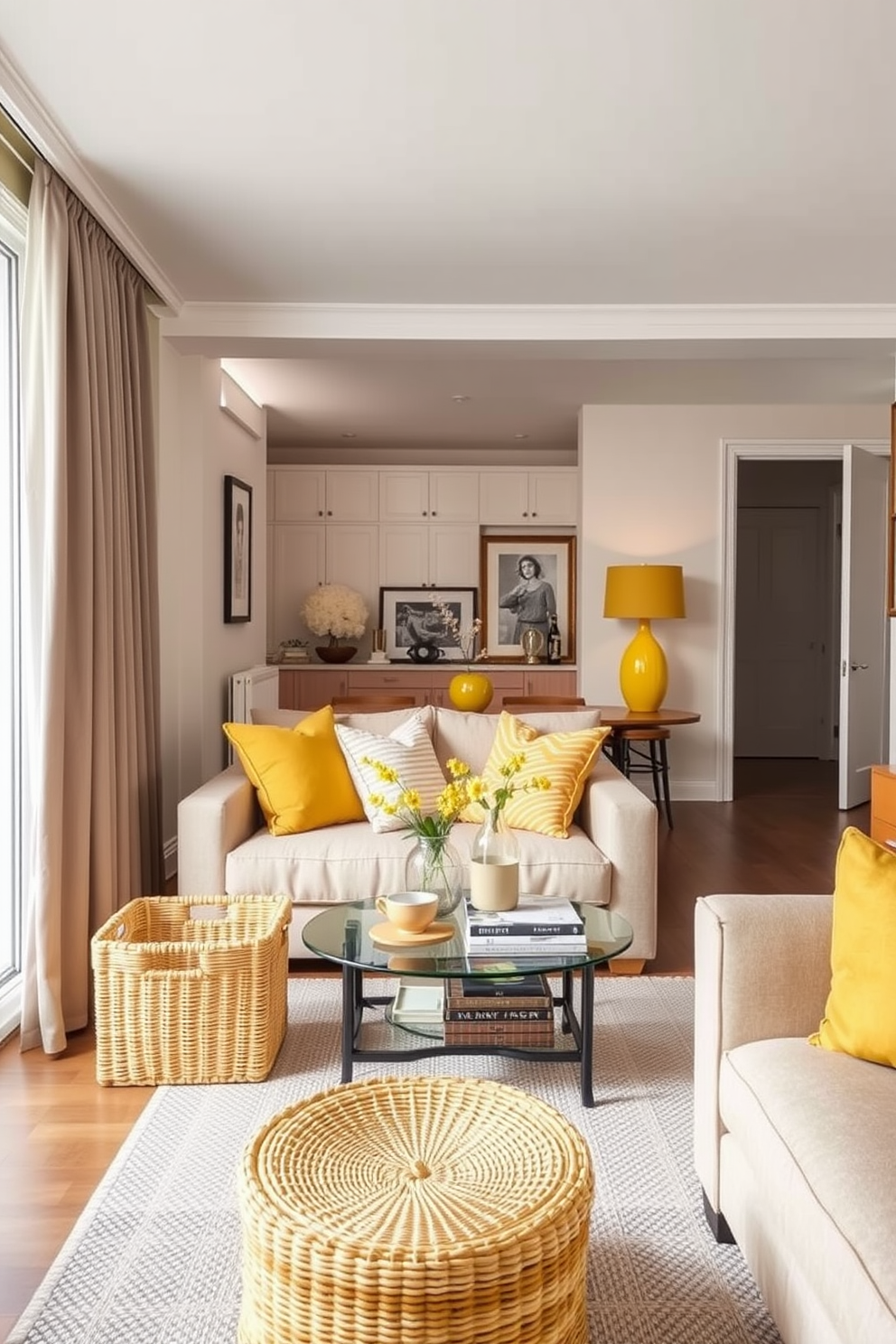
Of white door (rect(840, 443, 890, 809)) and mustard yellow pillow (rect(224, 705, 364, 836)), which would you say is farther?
white door (rect(840, 443, 890, 809))

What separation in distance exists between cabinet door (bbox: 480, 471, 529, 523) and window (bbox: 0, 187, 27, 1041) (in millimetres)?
5142

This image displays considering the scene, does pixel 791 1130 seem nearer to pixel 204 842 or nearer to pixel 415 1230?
pixel 415 1230

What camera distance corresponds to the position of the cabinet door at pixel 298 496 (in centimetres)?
811

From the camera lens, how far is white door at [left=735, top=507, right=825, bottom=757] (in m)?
9.10

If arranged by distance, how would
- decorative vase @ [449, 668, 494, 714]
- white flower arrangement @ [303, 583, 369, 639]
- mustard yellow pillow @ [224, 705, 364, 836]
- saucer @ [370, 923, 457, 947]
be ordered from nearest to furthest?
saucer @ [370, 923, 457, 947] < mustard yellow pillow @ [224, 705, 364, 836] < decorative vase @ [449, 668, 494, 714] < white flower arrangement @ [303, 583, 369, 639]

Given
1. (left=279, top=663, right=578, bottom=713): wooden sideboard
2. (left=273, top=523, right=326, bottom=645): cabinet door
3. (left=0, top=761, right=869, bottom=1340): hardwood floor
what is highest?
(left=273, top=523, right=326, bottom=645): cabinet door

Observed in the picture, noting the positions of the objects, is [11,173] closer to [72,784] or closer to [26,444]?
[26,444]

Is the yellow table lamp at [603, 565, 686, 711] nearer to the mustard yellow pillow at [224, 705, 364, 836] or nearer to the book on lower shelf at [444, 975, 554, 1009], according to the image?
the mustard yellow pillow at [224, 705, 364, 836]

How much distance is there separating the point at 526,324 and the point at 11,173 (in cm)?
222

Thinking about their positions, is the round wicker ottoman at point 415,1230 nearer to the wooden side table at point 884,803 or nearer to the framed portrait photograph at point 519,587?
the wooden side table at point 884,803

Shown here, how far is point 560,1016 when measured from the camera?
3.16m

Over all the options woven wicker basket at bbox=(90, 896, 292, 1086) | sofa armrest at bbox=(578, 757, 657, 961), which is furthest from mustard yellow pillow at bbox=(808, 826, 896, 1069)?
sofa armrest at bbox=(578, 757, 657, 961)

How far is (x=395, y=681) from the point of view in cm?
780

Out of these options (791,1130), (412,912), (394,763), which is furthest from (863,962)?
(394,763)
